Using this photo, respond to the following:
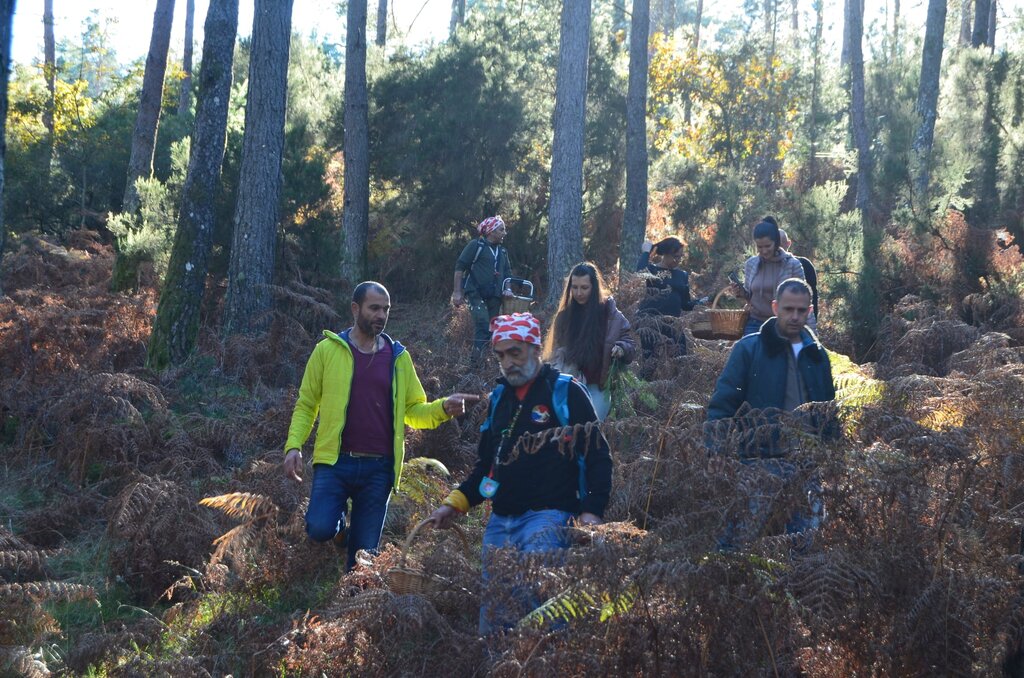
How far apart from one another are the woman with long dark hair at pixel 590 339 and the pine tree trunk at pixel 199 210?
6.19 metres

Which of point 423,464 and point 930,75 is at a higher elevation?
point 930,75

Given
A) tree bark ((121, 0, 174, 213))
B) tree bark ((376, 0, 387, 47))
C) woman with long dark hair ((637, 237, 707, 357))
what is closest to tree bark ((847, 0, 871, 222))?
woman with long dark hair ((637, 237, 707, 357))

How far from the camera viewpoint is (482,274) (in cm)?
1236

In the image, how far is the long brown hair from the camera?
7.18 metres

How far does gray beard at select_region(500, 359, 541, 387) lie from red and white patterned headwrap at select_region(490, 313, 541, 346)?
12 centimetres

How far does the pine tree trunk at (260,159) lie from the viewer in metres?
13.2

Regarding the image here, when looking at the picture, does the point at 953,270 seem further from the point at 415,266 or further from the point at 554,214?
the point at 415,266

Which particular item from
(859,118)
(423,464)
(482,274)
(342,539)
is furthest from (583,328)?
(859,118)

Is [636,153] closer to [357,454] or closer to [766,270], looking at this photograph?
[766,270]

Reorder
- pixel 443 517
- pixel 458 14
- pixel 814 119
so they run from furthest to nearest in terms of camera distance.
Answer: pixel 458 14 < pixel 814 119 < pixel 443 517

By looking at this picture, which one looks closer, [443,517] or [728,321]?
[443,517]

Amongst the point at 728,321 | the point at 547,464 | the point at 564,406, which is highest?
the point at 728,321

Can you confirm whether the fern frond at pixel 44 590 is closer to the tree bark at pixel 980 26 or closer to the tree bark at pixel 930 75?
the tree bark at pixel 930 75

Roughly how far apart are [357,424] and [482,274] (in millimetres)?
6506
